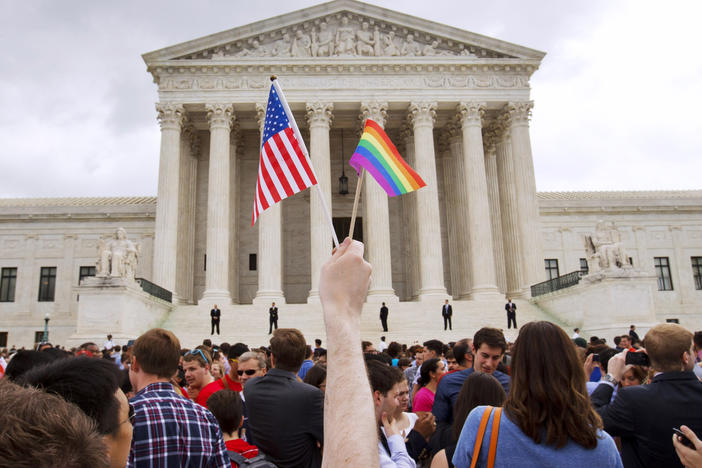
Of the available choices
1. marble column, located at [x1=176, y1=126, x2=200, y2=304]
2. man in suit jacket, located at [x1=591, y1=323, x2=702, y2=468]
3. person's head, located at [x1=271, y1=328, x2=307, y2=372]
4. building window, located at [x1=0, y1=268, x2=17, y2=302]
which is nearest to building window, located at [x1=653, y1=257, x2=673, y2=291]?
marble column, located at [x1=176, y1=126, x2=200, y2=304]

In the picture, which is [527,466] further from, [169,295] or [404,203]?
[404,203]

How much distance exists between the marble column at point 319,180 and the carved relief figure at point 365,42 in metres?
3.91

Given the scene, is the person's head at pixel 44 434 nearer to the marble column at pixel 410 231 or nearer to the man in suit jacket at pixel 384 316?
the man in suit jacket at pixel 384 316

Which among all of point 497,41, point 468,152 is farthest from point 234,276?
point 497,41

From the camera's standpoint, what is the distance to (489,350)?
508 cm

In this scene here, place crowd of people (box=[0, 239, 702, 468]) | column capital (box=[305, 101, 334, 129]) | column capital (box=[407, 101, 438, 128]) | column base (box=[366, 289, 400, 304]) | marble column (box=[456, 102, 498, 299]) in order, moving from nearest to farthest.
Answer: crowd of people (box=[0, 239, 702, 468]) < column base (box=[366, 289, 400, 304]) < marble column (box=[456, 102, 498, 299]) < column capital (box=[305, 101, 334, 129]) < column capital (box=[407, 101, 438, 128])

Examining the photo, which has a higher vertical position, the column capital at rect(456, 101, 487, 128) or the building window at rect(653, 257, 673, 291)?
the column capital at rect(456, 101, 487, 128)

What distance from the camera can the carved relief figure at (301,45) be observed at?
33812 mm

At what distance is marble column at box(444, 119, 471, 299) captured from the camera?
35.9 metres

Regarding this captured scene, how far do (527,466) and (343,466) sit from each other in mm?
1283

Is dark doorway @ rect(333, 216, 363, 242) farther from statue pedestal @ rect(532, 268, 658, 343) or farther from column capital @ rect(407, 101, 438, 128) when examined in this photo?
statue pedestal @ rect(532, 268, 658, 343)

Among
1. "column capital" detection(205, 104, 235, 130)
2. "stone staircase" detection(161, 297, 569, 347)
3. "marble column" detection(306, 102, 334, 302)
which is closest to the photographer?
"stone staircase" detection(161, 297, 569, 347)

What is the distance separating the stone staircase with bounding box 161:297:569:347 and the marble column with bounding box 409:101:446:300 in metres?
1.43

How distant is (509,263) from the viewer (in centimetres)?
3528
